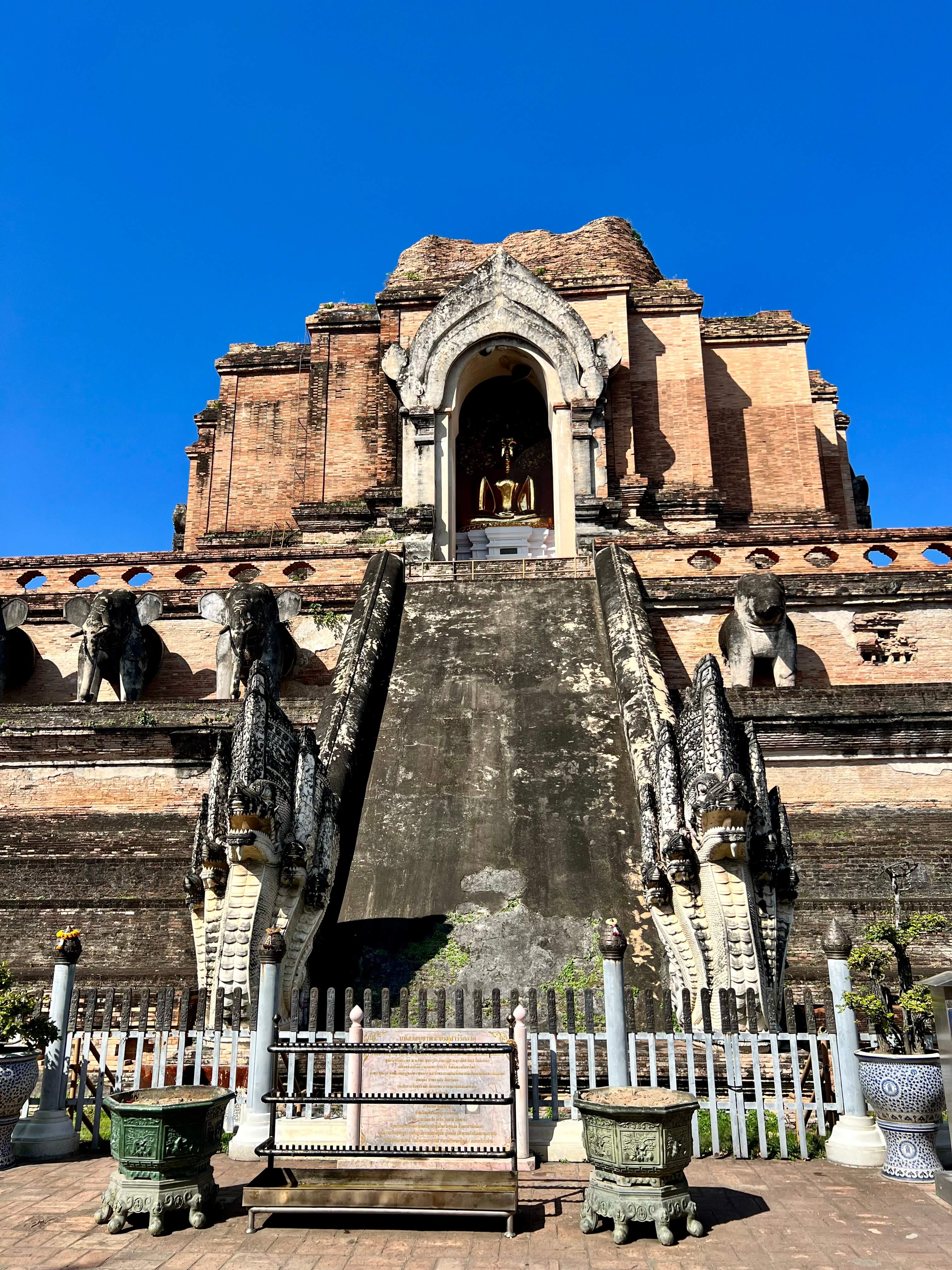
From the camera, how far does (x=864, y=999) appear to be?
672 centimetres

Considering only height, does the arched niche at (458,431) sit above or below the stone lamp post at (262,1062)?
above

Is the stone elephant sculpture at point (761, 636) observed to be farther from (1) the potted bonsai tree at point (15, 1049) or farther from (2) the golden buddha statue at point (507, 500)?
(1) the potted bonsai tree at point (15, 1049)

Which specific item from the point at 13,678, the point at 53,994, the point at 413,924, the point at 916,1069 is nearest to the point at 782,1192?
the point at 916,1069

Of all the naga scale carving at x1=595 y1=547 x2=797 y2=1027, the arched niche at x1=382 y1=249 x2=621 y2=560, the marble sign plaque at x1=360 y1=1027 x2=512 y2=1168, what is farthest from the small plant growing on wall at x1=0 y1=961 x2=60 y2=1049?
the arched niche at x1=382 y1=249 x2=621 y2=560

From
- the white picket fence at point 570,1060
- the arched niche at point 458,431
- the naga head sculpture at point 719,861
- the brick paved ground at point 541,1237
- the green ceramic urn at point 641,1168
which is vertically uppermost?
the arched niche at point 458,431

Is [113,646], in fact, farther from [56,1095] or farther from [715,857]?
[715,857]

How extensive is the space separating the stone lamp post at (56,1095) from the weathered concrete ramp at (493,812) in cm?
Result: 200

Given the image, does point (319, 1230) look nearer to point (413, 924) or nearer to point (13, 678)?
point (413, 924)

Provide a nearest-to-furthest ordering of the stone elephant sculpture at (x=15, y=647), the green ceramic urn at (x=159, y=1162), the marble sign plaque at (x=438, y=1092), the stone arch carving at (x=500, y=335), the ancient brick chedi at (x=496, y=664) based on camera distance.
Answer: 1. the green ceramic urn at (x=159, y=1162)
2. the marble sign plaque at (x=438, y=1092)
3. the ancient brick chedi at (x=496, y=664)
4. the stone elephant sculpture at (x=15, y=647)
5. the stone arch carving at (x=500, y=335)

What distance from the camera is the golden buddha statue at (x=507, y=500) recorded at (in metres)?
22.4

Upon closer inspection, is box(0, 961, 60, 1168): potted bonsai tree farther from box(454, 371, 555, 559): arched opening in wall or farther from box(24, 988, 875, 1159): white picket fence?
box(454, 371, 555, 559): arched opening in wall

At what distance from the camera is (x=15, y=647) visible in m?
15.9

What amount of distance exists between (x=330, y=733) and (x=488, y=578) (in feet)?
18.3

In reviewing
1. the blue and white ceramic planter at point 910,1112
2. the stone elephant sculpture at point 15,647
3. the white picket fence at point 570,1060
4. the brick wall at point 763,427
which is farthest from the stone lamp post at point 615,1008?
the brick wall at point 763,427
